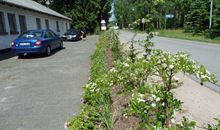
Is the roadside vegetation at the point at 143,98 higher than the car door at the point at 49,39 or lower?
lower

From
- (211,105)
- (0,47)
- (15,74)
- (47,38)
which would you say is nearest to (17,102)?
(15,74)

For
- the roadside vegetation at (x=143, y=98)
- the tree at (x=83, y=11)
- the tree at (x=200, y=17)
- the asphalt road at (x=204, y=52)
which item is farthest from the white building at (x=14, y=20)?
the tree at (x=200, y=17)

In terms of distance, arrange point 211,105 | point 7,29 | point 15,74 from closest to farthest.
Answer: point 211,105 < point 15,74 < point 7,29

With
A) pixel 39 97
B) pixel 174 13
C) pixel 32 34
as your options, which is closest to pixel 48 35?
pixel 32 34

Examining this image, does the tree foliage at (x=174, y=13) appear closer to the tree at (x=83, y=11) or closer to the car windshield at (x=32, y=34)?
the car windshield at (x=32, y=34)

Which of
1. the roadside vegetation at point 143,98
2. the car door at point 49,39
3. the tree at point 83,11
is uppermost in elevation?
the tree at point 83,11

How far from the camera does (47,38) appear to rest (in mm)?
12797

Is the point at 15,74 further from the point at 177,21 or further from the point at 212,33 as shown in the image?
the point at 177,21

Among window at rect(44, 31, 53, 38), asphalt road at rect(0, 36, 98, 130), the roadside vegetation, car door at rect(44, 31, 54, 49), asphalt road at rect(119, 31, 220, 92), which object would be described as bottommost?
asphalt road at rect(0, 36, 98, 130)

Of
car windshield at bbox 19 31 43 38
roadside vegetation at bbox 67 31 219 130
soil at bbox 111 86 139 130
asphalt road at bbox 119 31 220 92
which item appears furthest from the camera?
car windshield at bbox 19 31 43 38

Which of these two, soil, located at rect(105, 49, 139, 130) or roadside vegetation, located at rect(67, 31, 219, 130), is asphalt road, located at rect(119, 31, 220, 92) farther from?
roadside vegetation, located at rect(67, 31, 219, 130)

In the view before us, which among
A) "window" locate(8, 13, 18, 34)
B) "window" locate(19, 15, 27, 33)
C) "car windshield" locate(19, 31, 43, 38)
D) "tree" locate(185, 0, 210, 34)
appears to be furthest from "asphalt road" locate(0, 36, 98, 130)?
"tree" locate(185, 0, 210, 34)

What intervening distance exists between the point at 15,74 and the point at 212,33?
23791mm

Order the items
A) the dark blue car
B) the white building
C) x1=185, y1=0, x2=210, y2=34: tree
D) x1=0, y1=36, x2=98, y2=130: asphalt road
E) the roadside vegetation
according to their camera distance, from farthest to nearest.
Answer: x1=185, y1=0, x2=210, y2=34: tree, the white building, the dark blue car, x1=0, y1=36, x2=98, y2=130: asphalt road, the roadside vegetation
